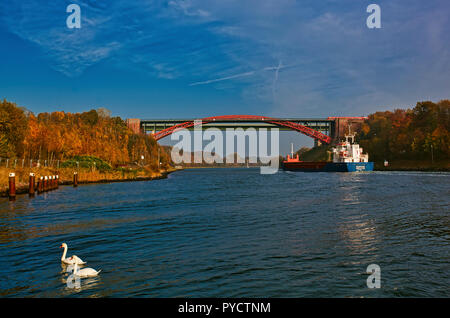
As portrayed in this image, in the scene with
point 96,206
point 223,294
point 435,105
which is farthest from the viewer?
point 435,105

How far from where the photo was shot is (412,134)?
316ft

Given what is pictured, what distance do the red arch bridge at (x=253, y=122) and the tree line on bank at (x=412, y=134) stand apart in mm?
9652

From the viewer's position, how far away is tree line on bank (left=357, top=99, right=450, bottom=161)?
87.6 metres

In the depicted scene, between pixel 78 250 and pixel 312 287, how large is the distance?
6603 millimetres

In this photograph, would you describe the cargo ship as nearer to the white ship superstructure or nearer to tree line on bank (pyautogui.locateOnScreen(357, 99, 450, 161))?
the white ship superstructure

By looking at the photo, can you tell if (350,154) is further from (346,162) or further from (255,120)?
(255,120)

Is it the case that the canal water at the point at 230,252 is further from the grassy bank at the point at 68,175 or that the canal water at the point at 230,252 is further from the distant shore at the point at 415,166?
the distant shore at the point at 415,166

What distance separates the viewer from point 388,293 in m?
6.97

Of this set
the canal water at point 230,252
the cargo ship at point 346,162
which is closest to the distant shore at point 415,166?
the cargo ship at point 346,162

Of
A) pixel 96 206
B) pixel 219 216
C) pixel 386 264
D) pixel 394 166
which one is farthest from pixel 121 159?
pixel 394 166

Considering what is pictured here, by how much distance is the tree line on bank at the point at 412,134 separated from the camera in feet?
287

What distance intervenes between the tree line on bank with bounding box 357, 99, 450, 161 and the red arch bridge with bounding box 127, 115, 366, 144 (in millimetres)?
9652

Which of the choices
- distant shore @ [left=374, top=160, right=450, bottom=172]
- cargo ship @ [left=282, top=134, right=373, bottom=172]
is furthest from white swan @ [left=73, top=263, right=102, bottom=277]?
distant shore @ [left=374, top=160, right=450, bottom=172]
